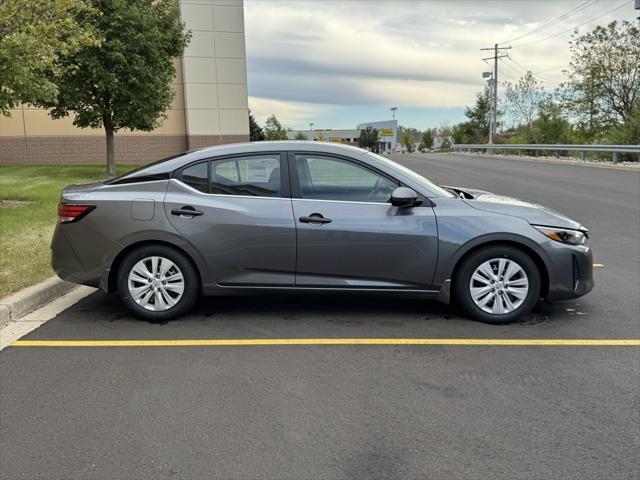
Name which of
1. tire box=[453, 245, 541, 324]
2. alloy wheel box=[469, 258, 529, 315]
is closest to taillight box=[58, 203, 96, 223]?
tire box=[453, 245, 541, 324]

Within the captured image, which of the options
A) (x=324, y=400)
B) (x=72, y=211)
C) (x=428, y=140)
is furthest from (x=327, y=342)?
(x=428, y=140)

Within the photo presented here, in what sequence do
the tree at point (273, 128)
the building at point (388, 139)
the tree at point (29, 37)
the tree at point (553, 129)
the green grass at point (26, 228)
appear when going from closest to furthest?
the green grass at point (26, 228) < the tree at point (29, 37) < the tree at point (553, 129) < the tree at point (273, 128) < the building at point (388, 139)

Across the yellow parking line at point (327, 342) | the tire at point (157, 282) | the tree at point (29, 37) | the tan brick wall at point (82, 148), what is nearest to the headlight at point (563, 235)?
the yellow parking line at point (327, 342)

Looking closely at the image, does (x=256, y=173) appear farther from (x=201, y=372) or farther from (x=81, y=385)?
(x=81, y=385)

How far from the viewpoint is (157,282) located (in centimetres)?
505

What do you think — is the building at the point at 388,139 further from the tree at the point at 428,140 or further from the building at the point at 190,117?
the building at the point at 190,117

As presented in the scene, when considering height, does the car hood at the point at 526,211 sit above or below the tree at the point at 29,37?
below

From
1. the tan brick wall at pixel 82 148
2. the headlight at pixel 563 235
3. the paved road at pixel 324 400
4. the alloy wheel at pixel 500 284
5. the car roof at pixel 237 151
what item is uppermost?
the tan brick wall at pixel 82 148

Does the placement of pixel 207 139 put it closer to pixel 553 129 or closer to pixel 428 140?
pixel 553 129

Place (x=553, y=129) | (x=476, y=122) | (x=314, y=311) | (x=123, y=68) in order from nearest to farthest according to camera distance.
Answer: (x=314, y=311) → (x=123, y=68) → (x=553, y=129) → (x=476, y=122)

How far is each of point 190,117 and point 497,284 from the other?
80.7 ft

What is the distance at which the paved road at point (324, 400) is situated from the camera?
2.93 m

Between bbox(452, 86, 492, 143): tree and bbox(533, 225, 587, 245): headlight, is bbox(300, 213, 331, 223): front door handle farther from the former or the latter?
bbox(452, 86, 492, 143): tree

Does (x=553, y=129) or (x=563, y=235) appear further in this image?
(x=553, y=129)
